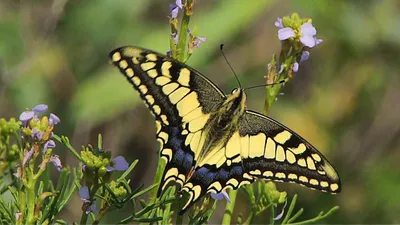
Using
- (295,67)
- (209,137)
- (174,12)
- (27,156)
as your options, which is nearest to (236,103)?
(209,137)

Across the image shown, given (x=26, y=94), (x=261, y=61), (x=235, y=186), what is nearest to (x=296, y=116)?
(x=261, y=61)

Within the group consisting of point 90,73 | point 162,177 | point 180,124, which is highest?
point 90,73

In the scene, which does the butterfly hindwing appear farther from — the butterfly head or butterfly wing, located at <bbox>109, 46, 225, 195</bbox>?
butterfly wing, located at <bbox>109, 46, 225, 195</bbox>

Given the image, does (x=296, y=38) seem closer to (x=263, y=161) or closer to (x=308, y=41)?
(x=308, y=41)

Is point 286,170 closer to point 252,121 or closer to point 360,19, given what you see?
point 252,121

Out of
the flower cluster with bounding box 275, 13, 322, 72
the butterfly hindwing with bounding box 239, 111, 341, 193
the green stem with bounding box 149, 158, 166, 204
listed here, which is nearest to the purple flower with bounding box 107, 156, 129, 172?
the green stem with bounding box 149, 158, 166, 204

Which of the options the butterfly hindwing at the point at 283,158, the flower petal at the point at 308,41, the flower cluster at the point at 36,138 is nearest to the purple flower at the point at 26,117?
the flower cluster at the point at 36,138
